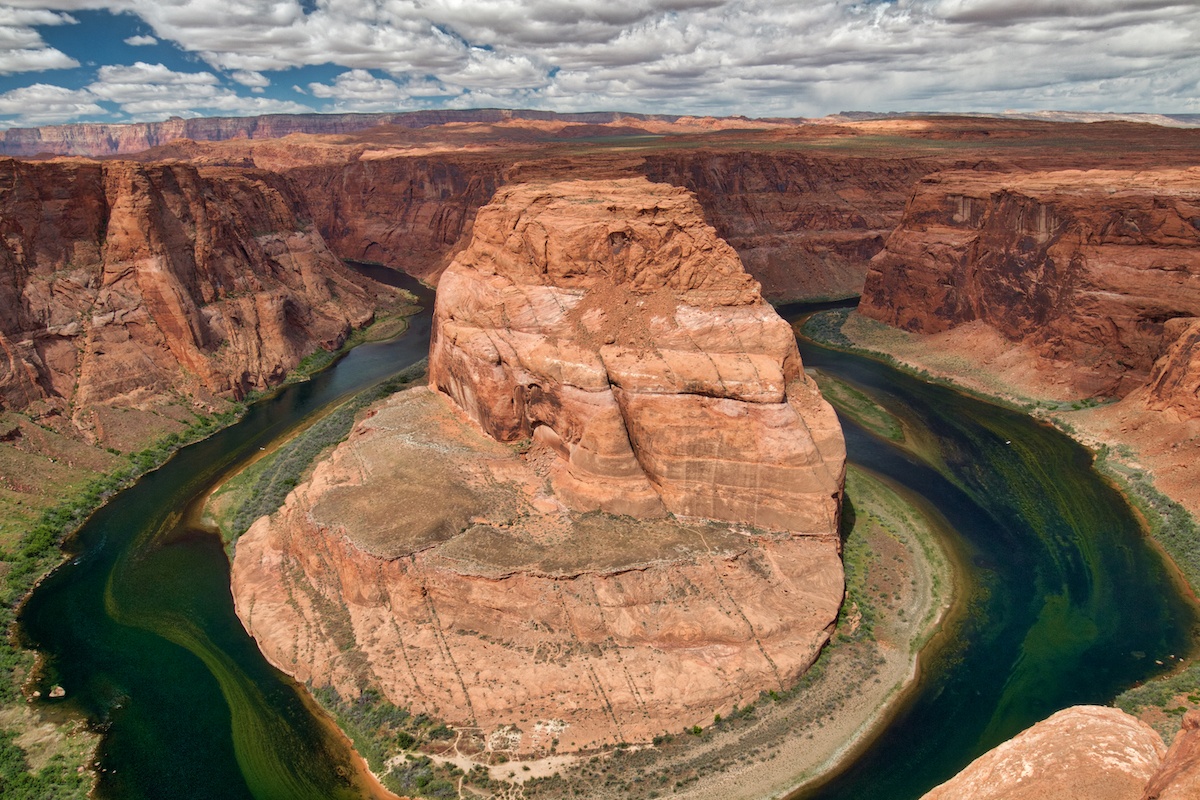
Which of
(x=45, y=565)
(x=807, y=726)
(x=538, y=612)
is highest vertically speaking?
(x=538, y=612)

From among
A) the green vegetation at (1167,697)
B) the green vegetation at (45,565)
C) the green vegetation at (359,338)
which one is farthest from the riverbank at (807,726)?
the green vegetation at (359,338)

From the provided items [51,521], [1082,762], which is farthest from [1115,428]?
[51,521]

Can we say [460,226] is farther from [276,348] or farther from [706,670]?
[706,670]

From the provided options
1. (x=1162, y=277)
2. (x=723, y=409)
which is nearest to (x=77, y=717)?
(x=723, y=409)

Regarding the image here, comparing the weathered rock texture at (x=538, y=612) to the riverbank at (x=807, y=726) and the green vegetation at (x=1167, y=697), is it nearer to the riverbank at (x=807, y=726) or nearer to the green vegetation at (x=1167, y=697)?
the riverbank at (x=807, y=726)

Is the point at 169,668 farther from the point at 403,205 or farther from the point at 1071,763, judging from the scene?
the point at 403,205

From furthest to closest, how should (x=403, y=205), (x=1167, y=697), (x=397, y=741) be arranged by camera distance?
(x=403, y=205) → (x=1167, y=697) → (x=397, y=741)
